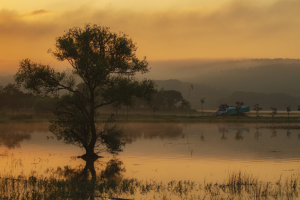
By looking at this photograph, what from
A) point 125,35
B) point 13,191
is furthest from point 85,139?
point 13,191

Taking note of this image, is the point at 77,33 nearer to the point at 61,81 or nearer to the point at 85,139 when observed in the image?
the point at 61,81

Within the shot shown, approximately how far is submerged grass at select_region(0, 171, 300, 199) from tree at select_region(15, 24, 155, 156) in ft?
35.5

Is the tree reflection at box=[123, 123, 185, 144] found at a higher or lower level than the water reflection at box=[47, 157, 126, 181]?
lower

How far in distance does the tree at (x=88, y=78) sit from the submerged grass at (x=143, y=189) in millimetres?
10819

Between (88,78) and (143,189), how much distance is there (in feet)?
48.0

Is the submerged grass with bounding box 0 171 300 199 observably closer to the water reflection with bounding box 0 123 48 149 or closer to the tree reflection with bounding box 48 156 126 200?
the tree reflection with bounding box 48 156 126 200

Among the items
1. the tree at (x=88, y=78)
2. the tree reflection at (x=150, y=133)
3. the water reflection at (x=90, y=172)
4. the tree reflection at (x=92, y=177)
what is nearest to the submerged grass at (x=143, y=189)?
the tree reflection at (x=92, y=177)

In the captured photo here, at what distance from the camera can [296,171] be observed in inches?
976

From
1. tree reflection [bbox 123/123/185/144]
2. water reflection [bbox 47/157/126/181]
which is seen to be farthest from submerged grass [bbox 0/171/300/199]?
tree reflection [bbox 123/123/185/144]

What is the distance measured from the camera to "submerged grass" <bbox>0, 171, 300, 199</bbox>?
1716cm

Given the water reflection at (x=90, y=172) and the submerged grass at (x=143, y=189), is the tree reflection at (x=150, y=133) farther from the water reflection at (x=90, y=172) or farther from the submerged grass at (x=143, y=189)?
the submerged grass at (x=143, y=189)

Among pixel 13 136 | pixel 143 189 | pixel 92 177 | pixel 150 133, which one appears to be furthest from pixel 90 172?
pixel 150 133

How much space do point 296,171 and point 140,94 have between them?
15810 millimetres

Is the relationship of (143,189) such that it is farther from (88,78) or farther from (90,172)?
(88,78)
